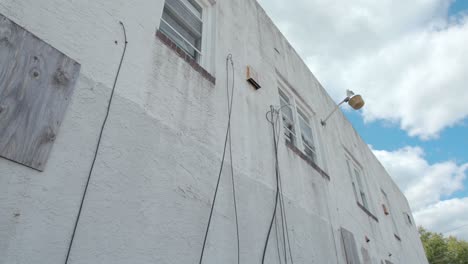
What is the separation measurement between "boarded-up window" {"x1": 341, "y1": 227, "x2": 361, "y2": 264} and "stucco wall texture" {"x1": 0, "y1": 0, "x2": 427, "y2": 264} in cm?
31

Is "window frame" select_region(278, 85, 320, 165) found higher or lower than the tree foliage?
lower

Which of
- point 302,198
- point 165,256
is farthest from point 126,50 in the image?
point 302,198

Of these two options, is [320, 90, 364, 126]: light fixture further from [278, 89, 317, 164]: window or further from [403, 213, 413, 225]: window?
[403, 213, 413, 225]: window

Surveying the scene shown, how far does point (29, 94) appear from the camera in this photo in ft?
6.58

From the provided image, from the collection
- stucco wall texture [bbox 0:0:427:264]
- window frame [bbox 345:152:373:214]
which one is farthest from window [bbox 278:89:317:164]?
window frame [bbox 345:152:373:214]

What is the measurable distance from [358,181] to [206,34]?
6626mm

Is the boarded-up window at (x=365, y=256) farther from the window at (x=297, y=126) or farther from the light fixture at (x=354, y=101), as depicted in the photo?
the light fixture at (x=354, y=101)

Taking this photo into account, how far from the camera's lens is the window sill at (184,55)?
3340 mm

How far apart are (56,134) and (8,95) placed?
1.14ft

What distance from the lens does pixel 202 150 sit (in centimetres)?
320

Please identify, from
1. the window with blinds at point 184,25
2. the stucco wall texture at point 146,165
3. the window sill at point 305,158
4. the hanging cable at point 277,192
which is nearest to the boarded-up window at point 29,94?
the stucco wall texture at point 146,165

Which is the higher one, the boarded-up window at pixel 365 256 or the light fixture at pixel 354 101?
the light fixture at pixel 354 101

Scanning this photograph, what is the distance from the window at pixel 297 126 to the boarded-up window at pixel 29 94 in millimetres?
3846

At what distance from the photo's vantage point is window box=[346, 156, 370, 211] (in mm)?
8234
